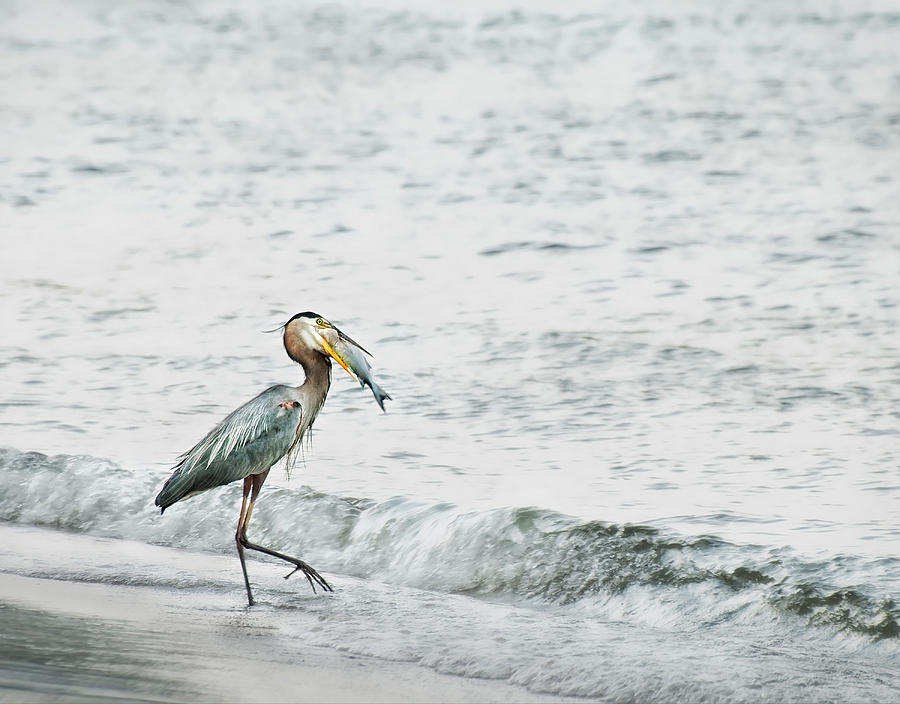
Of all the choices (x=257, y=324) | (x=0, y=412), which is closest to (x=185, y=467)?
(x=0, y=412)

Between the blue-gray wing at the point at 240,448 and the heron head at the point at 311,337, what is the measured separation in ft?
0.73

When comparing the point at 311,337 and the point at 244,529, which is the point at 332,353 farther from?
the point at 244,529

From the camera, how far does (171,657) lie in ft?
14.1

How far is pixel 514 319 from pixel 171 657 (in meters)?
6.06

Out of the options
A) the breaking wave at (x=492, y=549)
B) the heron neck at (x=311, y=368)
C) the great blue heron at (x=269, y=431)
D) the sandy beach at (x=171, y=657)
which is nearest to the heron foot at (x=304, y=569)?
the great blue heron at (x=269, y=431)

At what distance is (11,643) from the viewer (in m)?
4.36

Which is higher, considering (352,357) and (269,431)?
(352,357)

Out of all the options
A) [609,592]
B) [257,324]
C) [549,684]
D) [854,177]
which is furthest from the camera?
[854,177]

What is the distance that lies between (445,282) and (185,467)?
5923 mm

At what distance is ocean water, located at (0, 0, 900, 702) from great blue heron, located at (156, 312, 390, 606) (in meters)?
0.34

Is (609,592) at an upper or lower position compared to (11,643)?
lower

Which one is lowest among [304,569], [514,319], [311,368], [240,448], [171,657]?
[514,319]

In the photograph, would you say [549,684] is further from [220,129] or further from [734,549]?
[220,129]

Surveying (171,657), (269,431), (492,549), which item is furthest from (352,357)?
(171,657)
